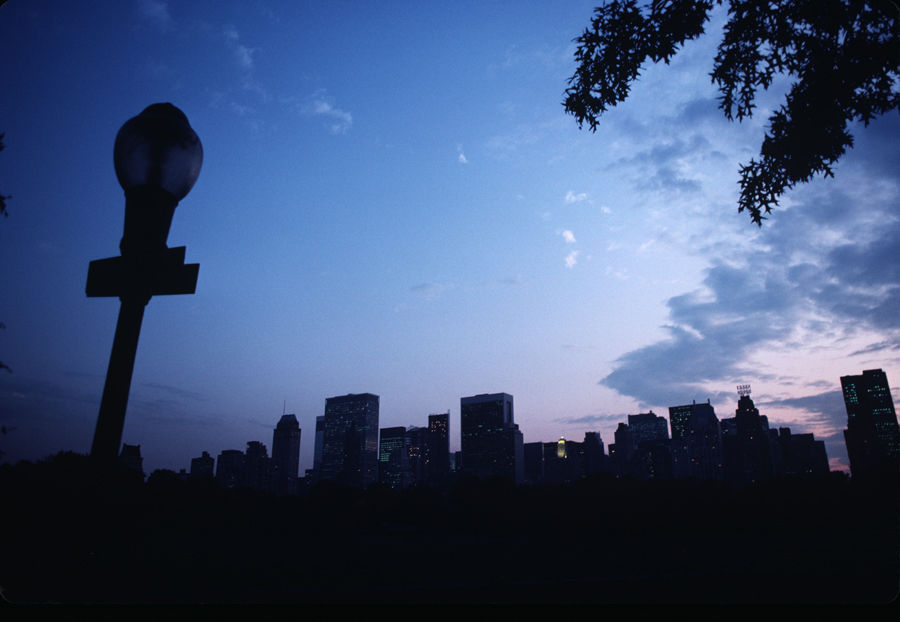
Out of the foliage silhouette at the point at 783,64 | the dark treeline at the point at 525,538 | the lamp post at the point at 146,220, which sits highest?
the foliage silhouette at the point at 783,64

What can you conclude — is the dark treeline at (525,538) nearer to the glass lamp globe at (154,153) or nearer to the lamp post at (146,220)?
the lamp post at (146,220)

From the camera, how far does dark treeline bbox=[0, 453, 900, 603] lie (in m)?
39.6

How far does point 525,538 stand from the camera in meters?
63.8

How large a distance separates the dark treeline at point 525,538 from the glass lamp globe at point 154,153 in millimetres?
33569

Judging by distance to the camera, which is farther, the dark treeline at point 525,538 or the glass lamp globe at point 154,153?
the dark treeline at point 525,538

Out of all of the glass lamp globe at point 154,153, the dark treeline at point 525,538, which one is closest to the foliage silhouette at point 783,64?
the glass lamp globe at point 154,153

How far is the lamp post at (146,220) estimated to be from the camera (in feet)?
8.82

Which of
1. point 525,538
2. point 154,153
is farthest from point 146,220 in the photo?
point 525,538

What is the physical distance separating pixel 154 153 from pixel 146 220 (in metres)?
0.39

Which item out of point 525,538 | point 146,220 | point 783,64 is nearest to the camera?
Result: point 146,220

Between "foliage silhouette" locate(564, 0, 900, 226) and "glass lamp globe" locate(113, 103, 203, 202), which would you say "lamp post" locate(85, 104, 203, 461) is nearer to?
"glass lamp globe" locate(113, 103, 203, 202)

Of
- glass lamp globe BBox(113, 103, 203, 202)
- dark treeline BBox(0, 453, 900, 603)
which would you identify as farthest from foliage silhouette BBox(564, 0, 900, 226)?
dark treeline BBox(0, 453, 900, 603)

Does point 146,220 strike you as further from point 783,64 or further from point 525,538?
point 525,538

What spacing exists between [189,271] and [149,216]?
0.37m
